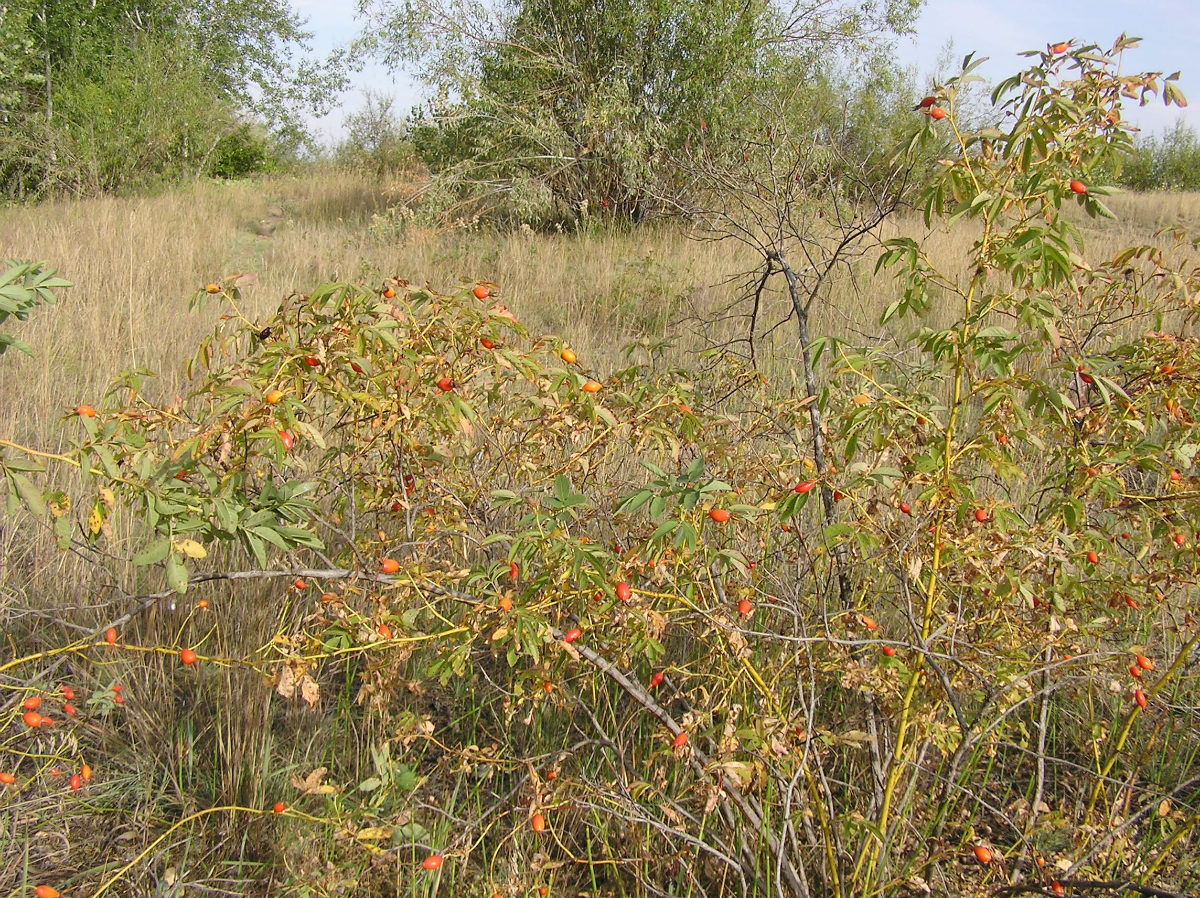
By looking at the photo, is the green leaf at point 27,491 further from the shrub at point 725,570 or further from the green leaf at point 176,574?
the green leaf at point 176,574

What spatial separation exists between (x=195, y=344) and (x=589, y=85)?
5295mm

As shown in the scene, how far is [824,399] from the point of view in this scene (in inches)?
58.5

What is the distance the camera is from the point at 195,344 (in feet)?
13.3

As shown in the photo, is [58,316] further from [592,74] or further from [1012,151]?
[592,74]

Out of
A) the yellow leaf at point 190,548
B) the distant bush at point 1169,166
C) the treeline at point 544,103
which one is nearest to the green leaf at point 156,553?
the yellow leaf at point 190,548

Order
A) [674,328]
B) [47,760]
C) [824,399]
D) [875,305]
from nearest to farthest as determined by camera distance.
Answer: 1. [824,399]
2. [47,760]
3. [674,328]
4. [875,305]

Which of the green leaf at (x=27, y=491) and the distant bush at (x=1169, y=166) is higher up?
the distant bush at (x=1169, y=166)

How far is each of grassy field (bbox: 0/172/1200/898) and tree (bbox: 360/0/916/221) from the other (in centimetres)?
69

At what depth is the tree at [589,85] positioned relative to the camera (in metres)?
7.59

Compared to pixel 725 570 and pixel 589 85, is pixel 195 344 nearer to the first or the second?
pixel 725 570

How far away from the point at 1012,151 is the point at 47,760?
2.28 meters

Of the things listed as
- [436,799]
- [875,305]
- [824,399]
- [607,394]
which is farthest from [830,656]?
[875,305]

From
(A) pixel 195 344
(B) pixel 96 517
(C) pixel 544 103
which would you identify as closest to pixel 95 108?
(C) pixel 544 103

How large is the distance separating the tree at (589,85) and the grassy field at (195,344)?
693mm
